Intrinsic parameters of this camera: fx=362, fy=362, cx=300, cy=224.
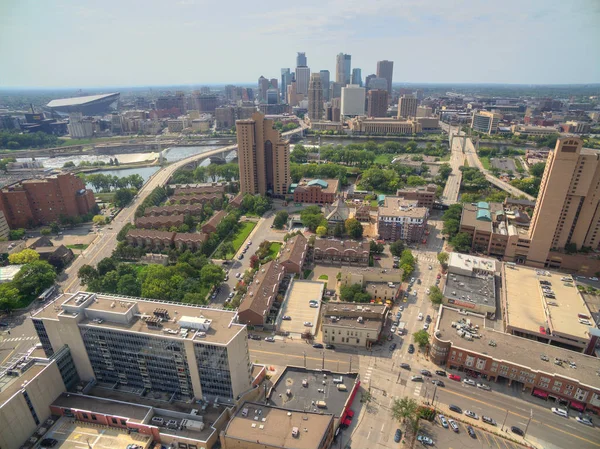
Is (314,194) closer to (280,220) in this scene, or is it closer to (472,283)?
(280,220)

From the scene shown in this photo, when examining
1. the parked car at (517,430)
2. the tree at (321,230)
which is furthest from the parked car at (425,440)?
the tree at (321,230)

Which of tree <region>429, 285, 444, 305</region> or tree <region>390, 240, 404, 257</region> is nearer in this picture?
tree <region>429, 285, 444, 305</region>

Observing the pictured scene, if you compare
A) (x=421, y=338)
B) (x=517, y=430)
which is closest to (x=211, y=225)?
(x=421, y=338)

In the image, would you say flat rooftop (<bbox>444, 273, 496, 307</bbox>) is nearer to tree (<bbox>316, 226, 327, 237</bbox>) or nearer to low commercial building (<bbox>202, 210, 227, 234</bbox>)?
tree (<bbox>316, 226, 327, 237</bbox>)

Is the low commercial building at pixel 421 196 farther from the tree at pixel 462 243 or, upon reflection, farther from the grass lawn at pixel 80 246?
the grass lawn at pixel 80 246

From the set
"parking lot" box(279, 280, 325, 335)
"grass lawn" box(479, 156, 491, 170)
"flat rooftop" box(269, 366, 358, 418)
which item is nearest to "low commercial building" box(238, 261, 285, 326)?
"parking lot" box(279, 280, 325, 335)

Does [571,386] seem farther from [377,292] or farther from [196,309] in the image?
[196,309]
